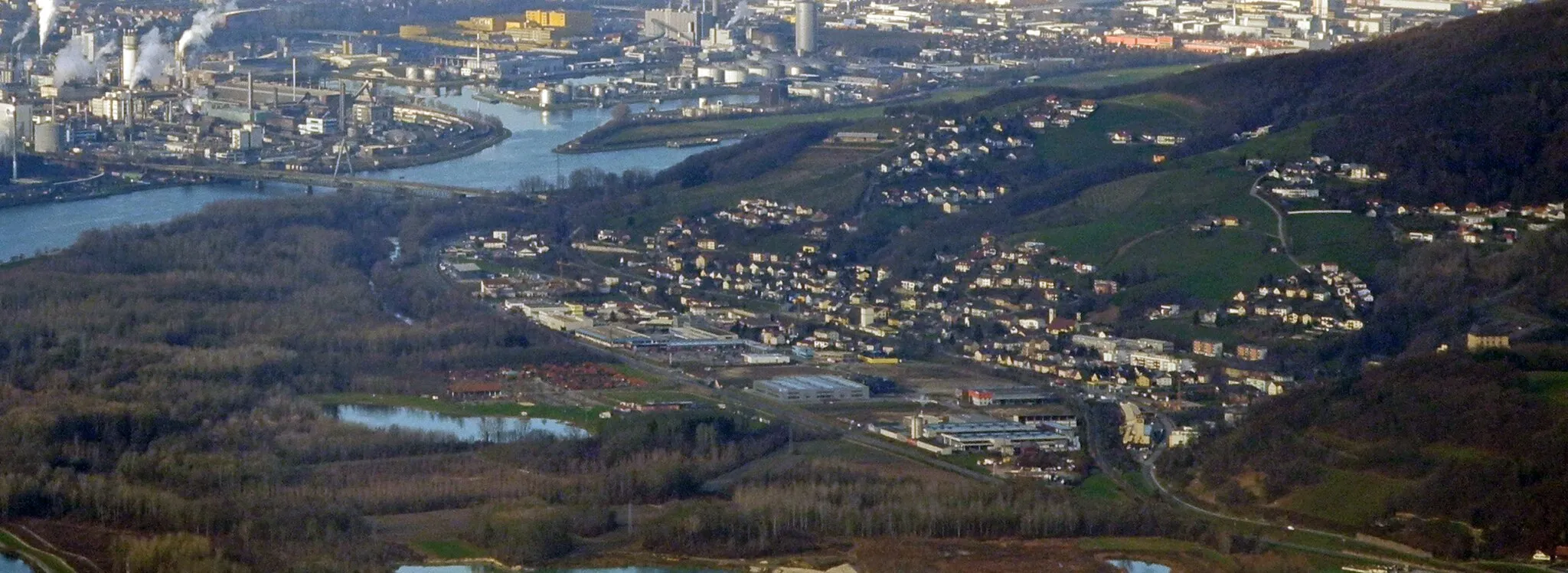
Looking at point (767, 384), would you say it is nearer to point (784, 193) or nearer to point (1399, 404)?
point (1399, 404)

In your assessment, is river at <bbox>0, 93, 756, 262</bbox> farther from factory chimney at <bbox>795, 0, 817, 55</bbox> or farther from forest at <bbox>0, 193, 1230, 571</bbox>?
factory chimney at <bbox>795, 0, 817, 55</bbox>

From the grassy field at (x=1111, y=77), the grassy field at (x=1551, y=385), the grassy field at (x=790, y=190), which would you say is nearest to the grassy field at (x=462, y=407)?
the grassy field at (x=1551, y=385)

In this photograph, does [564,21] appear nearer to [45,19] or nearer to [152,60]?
[45,19]

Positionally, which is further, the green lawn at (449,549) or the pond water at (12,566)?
the green lawn at (449,549)

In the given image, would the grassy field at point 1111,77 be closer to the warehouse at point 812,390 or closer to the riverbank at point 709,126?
the riverbank at point 709,126

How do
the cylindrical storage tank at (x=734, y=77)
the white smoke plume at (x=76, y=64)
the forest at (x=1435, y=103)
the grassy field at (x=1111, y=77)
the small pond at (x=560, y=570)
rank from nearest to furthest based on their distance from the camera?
the small pond at (x=560, y=570), the forest at (x=1435, y=103), the grassy field at (x=1111, y=77), the white smoke plume at (x=76, y=64), the cylindrical storage tank at (x=734, y=77)

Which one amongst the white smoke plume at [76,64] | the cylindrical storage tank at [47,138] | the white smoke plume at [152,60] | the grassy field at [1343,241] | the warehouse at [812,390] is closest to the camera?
the warehouse at [812,390]
